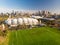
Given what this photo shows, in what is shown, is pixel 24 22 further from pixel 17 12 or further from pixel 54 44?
pixel 17 12

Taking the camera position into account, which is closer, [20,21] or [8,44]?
[8,44]

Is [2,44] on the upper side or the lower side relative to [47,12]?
lower

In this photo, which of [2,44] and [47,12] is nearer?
[2,44]

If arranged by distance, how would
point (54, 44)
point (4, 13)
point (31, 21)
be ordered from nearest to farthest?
point (54, 44)
point (31, 21)
point (4, 13)

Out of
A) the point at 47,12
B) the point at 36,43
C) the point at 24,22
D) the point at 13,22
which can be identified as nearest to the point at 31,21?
the point at 24,22

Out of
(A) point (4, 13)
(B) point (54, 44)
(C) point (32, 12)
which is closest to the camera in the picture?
(B) point (54, 44)

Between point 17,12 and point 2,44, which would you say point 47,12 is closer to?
point 17,12

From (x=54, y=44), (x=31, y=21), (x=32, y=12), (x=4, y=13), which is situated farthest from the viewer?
(x=32, y=12)

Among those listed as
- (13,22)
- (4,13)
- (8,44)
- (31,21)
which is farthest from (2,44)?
(4,13)

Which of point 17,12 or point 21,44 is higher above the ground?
point 17,12
